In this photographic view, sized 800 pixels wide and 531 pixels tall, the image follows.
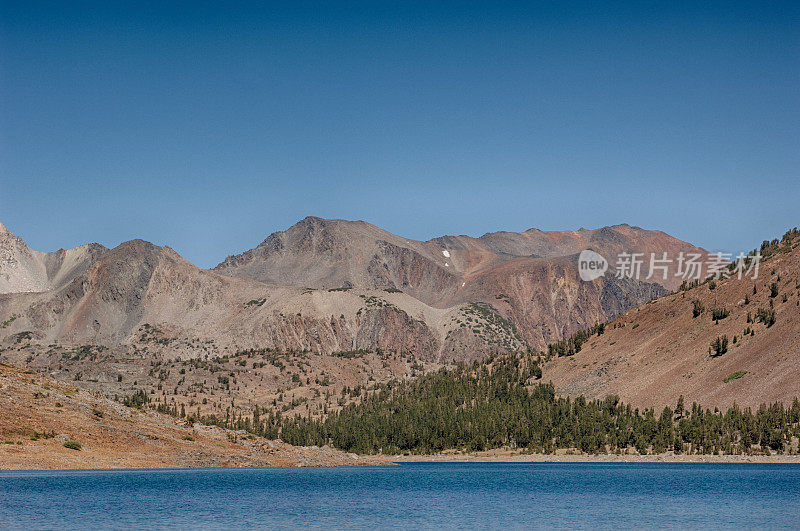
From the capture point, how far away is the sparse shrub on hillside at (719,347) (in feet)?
475

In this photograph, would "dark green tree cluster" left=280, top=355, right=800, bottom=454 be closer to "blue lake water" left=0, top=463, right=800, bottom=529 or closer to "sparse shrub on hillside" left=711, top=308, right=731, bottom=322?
"blue lake water" left=0, top=463, right=800, bottom=529

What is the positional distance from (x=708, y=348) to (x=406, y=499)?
8851 cm

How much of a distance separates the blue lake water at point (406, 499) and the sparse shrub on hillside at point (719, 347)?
37872 mm

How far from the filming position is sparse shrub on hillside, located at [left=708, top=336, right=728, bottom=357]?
14488cm

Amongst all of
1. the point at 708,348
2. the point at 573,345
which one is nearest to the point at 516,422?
the point at 708,348

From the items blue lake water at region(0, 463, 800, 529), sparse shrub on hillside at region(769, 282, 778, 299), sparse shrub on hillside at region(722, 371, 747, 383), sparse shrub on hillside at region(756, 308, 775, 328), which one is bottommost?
blue lake water at region(0, 463, 800, 529)

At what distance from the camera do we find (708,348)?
148 metres

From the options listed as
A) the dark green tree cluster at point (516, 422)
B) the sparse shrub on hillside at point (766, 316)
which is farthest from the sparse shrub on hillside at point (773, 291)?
the dark green tree cluster at point (516, 422)

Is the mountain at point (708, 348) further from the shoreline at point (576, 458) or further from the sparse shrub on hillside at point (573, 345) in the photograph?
the shoreline at point (576, 458)

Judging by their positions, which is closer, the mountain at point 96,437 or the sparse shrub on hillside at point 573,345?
the mountain at point 96,437

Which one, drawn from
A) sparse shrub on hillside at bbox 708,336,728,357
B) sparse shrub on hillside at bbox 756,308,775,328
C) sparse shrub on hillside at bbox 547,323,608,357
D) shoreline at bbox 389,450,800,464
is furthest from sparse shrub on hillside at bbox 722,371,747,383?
sparse shrub on hillside at bbox 547,323,608,357

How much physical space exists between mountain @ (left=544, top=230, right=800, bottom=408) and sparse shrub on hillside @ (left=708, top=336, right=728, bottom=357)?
0.24 m

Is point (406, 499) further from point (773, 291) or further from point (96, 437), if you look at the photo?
point (773, 291)

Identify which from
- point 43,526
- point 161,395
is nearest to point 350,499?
point 43,526
